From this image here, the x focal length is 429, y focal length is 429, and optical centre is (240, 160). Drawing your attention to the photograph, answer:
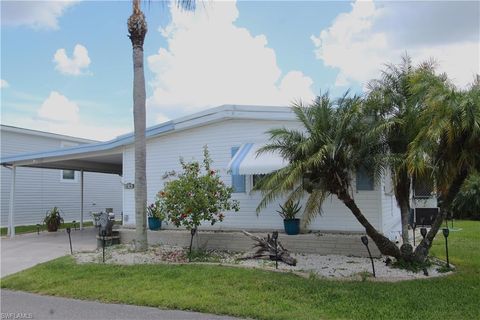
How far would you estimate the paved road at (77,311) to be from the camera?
626cm

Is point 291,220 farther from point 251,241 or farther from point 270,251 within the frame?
point 270,251

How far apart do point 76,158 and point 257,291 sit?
1164cm

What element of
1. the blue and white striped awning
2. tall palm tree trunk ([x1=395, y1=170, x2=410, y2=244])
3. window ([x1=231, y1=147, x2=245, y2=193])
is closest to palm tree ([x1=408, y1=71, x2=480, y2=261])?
tall palm tree trunk ([x1=395, y1=170, x2=410, y2=244])

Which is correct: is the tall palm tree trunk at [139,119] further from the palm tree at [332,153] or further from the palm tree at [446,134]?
the palm tree at [446,134]

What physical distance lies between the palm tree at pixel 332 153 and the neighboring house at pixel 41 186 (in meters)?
16.7

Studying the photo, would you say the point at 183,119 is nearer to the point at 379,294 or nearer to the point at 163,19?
the point at 163,19

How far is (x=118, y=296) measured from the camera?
732cm

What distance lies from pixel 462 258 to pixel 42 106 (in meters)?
20.0

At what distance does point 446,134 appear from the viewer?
313 inches

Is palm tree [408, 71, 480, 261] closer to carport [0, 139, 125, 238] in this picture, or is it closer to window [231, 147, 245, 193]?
window [231, 147, 245, 193]

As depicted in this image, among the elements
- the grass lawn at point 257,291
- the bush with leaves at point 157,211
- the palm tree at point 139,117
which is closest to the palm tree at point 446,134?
the grass lawn at point 257,291

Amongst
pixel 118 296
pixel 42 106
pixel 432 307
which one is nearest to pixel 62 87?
pixel 42 106

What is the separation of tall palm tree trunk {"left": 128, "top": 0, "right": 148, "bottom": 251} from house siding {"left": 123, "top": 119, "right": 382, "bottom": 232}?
95.4 inches

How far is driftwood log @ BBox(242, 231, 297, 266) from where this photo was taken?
988 centimetres
